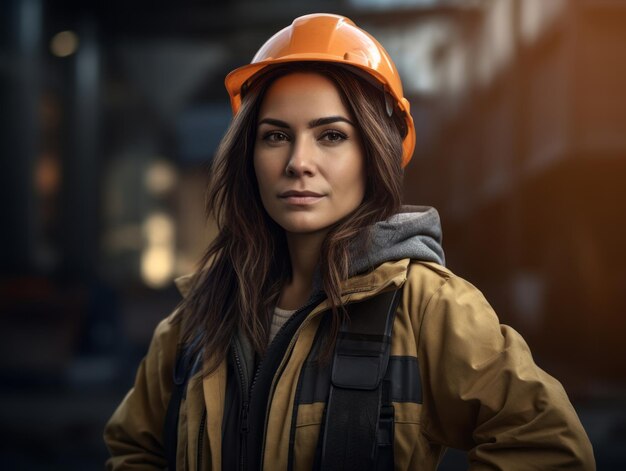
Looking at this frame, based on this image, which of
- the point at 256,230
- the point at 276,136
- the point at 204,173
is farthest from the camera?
the point at 204,173

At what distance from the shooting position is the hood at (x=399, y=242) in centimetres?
167

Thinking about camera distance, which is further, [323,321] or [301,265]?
[301,265]

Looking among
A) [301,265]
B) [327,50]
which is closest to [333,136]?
[327,50]

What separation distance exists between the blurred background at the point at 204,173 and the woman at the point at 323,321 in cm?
314

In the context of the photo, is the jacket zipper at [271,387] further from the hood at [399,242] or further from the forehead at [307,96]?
the forehead at [307,96]

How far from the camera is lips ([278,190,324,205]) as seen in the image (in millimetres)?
1710

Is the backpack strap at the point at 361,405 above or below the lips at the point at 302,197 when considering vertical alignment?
below

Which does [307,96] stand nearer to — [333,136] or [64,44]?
[333,136]

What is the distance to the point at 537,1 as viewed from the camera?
15.7 ft

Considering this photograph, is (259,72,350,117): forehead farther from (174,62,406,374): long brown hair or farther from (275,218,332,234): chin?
(275,218,332,234): chin

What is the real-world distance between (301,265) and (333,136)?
32 centimetres

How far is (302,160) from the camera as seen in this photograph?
168 centimetres

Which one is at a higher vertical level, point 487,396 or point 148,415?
point 487,396

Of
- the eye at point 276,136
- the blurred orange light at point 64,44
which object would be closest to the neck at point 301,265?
the eye at point 276,136
